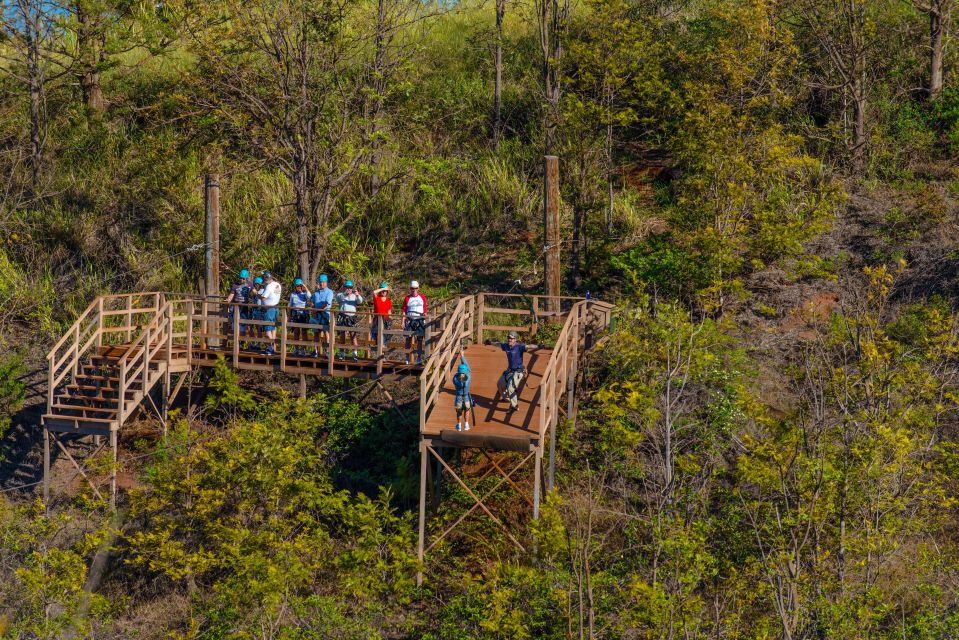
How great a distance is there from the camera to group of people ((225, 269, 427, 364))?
73.1 ft

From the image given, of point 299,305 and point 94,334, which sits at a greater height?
point 299,305

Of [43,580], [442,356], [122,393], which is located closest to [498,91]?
[442,356]

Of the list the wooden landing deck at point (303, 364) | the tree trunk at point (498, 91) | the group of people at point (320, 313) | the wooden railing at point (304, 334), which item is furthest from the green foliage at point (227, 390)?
the tree trunk at point (498, 91)

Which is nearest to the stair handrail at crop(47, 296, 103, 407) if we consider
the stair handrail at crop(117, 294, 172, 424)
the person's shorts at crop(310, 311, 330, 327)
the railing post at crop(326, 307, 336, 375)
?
the stair handrail at crop(117, 294, 172, 424)

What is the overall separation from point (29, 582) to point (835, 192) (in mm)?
20268

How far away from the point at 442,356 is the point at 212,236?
752 centimetres

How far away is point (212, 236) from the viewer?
2531cm

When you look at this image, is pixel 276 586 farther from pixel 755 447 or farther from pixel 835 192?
pixel 835 192

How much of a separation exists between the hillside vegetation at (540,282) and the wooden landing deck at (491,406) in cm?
136

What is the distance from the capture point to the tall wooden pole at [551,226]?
1006 inches

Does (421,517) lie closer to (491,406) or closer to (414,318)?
(491,406)

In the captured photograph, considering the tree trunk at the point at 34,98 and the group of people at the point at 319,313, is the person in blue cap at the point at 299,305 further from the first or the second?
the tree trunk at the point at 34,98

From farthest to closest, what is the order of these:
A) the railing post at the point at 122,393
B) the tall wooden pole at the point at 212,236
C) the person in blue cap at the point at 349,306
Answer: the tall wooden pole at the point at 212,236 < the person in blue cap at the point at 349,306 < the railing post at the point at 122,393

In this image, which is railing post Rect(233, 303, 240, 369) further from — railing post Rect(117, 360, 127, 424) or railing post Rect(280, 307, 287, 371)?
railing post Rect(117, 360, 127, 424)
